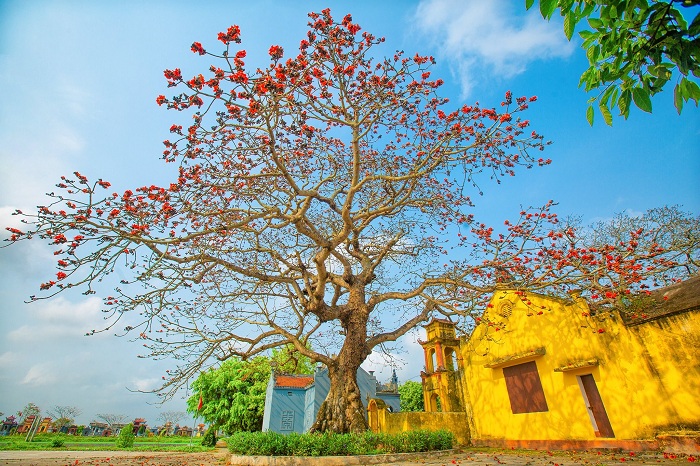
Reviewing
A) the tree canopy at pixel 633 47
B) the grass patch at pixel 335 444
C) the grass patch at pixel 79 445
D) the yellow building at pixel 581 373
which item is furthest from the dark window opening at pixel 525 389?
the grass patch at pixel 79 445

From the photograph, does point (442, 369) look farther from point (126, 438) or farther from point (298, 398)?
point (126, 438)

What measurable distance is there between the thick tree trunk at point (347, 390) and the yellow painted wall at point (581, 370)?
3.70 metres

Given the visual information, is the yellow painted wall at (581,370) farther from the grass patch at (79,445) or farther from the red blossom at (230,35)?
the grass patch at (79,445)

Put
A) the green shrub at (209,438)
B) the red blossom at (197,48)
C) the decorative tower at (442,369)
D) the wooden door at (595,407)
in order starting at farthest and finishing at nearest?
the green shrub at (209,438) < the decorative tower at (442,369) < the wooden door at (595,407) < the red blossom at (197,48)

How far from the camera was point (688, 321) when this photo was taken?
7.56 meters

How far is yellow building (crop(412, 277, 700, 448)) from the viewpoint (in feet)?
25.0

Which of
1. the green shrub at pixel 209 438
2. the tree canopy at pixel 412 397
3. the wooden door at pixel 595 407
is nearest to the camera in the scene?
the wooden door at pixel 595 407

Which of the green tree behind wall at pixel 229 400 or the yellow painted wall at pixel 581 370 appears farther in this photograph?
the green tree behind wall at pixel 229 400

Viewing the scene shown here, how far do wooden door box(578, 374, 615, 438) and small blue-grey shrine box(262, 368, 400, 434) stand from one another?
14173 millimetres

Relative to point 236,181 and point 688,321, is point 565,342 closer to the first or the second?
point 688,321

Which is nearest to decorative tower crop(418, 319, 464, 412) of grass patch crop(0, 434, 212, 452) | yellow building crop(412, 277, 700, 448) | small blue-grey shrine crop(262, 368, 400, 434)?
yellow building crop(412, 277, 700, 448)

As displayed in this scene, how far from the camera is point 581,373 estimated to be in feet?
30.8

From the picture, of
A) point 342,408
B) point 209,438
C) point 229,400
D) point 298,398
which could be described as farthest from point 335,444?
point 209,438

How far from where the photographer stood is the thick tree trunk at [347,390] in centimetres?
870
